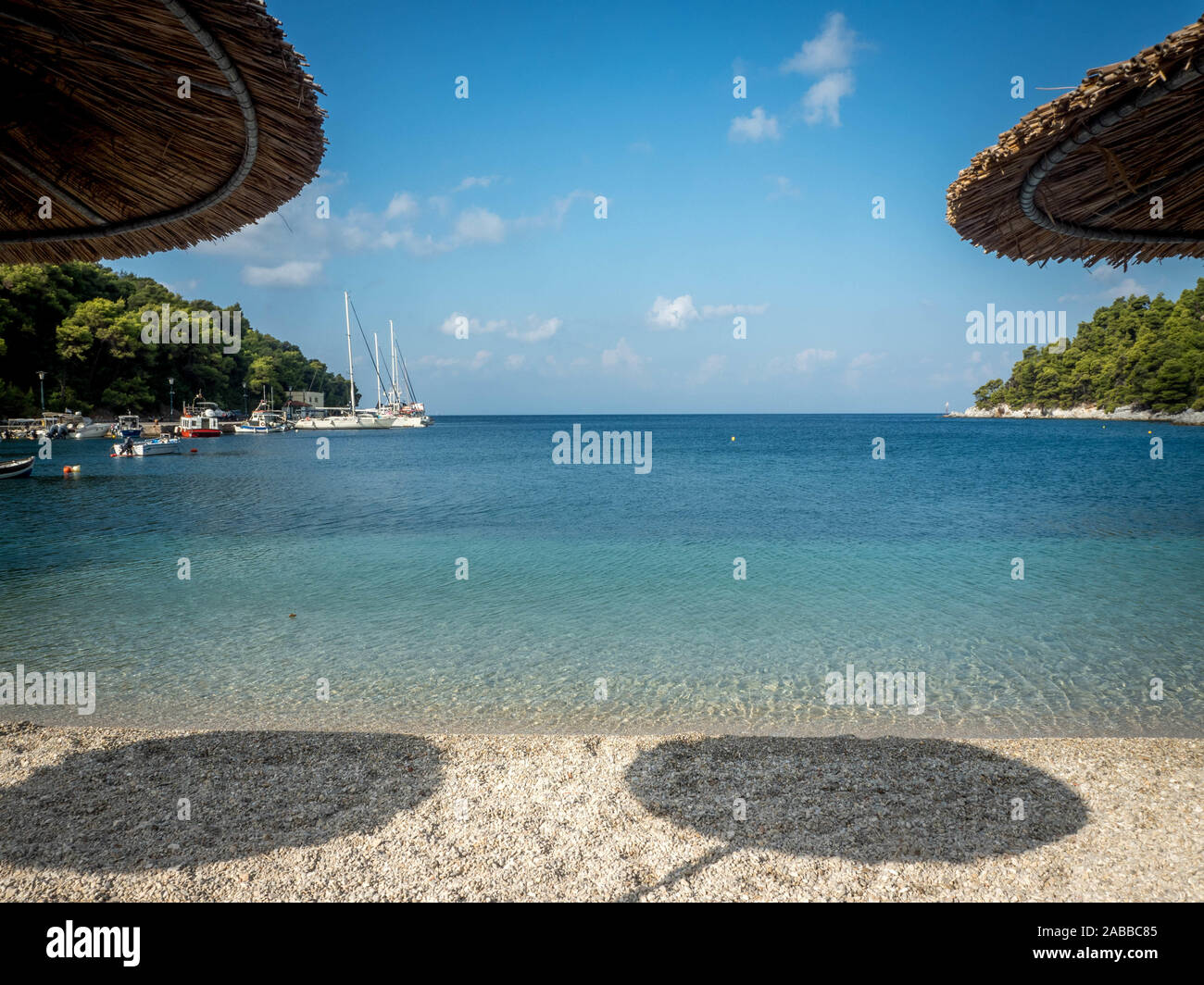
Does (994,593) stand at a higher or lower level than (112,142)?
lower

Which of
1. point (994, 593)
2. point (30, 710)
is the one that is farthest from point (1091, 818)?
point (30, 710)

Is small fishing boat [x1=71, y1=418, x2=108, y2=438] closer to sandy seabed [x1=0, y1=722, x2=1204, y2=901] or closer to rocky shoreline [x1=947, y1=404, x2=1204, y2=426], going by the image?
sandy seabed [x1=0, y1=722, x2=1204, y2=901]

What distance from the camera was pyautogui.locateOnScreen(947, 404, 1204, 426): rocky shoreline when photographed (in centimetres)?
9544

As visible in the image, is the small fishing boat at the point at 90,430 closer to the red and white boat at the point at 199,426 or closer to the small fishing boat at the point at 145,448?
the red and white boat at the point at 199,426

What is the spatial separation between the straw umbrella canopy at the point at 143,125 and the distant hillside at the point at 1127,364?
121187mm

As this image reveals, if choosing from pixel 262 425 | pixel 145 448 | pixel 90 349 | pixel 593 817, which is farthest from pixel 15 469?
pixel 262 425

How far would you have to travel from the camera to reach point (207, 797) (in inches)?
183

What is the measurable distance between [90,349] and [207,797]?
88.7 meters

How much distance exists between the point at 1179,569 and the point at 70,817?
1772cm

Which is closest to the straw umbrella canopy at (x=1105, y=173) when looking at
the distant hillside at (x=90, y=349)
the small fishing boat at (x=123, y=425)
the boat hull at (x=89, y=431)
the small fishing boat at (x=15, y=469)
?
the small fishing boat at (x=15, y=469)

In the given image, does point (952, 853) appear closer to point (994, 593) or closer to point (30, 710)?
point (30, 710)

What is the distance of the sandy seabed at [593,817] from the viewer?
3.65 metres

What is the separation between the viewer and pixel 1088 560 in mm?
14766

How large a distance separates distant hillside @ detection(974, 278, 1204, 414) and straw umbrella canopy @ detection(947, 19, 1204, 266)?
116918mm
